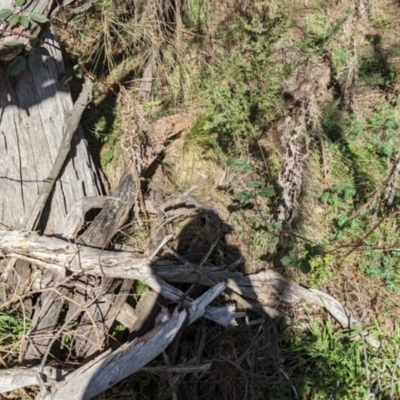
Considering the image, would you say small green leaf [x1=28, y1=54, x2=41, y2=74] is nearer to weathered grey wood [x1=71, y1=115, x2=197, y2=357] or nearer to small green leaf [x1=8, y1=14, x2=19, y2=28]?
small green leaf [x1=8, y1=14, x2=19, y2=28]

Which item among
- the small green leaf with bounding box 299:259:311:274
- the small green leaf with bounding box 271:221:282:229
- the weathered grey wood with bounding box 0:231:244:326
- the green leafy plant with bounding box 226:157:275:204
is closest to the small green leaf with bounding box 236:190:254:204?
the green leafy plant with bounding box 226:157:275:204

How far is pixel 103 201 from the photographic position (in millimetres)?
2984

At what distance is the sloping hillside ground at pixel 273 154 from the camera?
Answer: 2.60m

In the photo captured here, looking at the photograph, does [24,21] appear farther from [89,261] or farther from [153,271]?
[153,271]

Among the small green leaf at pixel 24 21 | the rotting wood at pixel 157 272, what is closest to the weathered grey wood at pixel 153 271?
the rotting wood at pixel 157 272

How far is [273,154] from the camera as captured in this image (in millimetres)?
3473

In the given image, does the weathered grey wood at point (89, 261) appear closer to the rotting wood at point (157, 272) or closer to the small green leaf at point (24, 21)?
the rotting wood at point (157, 272)

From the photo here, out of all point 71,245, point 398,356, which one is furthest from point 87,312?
point 398,356

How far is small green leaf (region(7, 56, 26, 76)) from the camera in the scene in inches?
103

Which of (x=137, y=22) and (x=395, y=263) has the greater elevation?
(x=137, y=22)

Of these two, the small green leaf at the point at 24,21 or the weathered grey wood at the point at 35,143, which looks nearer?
the small green leaf at the point at 24,21

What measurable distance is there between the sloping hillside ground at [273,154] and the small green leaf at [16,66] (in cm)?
77

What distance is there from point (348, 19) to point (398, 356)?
2728 millimetres

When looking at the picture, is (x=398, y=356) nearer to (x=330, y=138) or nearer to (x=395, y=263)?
(x=395, y=263)
